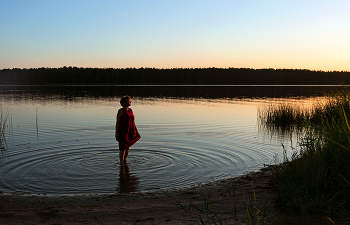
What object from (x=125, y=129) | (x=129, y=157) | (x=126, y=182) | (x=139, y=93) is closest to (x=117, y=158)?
(x=129, y=157)

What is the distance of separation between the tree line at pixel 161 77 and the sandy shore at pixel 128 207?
155 m

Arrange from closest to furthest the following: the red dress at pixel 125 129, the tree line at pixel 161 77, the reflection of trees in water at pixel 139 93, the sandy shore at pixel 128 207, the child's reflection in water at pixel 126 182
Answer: the sandy shore at pixel 128 207 → the child's reflection in water at pixel 126 182 → the red dress at pixel 125 129 → the reflection of trees in water at pixel 139 93 → the tree line at pixel 161 77

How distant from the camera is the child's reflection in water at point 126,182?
7.46 m

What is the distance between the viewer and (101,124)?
19.5 meters

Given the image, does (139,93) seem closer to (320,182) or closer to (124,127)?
Answer: (124,127)

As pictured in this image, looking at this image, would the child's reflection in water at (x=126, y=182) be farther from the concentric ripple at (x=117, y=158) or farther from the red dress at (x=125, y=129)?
the red dress at (x=125, y=129)

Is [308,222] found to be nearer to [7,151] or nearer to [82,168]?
[82,168]

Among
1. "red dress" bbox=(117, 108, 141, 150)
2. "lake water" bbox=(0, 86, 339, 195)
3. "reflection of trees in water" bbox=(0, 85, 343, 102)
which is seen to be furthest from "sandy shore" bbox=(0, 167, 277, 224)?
"reflection of trees in water" bbox=(0, 85, 343, 102)

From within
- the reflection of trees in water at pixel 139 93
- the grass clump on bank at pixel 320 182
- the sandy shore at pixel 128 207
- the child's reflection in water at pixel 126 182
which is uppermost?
the reflection of trees in water at pixel 139 93

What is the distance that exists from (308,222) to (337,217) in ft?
2.09

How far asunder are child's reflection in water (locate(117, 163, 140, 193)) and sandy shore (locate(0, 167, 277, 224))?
0.64 meters

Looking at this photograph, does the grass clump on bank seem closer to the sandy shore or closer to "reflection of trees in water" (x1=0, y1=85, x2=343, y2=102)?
the sandy shore

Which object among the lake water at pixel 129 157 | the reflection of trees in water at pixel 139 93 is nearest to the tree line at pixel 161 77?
the reflection of trees in water at pixel 139 93

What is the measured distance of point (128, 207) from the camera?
5793 mm
